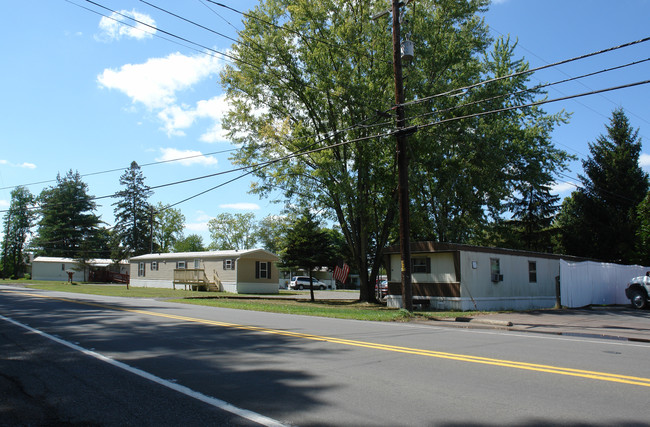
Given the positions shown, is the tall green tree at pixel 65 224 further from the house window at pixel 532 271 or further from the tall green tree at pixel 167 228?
the house window at pixel 532 271

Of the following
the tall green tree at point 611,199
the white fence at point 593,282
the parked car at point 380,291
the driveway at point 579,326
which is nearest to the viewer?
the driveway at point 579,326

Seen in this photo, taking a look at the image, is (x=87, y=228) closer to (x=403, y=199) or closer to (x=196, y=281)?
(x=196, y=281)

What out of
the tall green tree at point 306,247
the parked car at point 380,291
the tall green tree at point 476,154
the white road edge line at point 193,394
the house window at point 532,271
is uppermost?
the tall green tree at point 476,154

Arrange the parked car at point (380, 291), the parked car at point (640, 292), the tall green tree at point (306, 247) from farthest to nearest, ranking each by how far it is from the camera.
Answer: the parked car at point (380, 291)
the tall green tree at point (306, 247)
the parked car at point (640, 292)

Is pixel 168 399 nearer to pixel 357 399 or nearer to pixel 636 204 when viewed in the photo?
pixel 357 399

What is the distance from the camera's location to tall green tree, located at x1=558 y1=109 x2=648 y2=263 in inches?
1439

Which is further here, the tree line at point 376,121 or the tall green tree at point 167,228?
the tall green tree at point 167,228

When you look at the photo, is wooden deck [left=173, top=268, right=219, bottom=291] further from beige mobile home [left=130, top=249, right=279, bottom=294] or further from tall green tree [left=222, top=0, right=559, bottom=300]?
tall green tree [left=222, top=0, right=559, bottom=300]

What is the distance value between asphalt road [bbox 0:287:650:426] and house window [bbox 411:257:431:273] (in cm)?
1118

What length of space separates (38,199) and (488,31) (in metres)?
84.3

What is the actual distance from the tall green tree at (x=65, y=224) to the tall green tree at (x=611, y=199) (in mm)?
68127

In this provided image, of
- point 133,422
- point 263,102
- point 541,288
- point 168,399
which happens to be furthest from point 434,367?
point 263,102

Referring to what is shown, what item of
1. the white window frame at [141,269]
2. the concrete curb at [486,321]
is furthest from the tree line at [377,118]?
the white window frame at [141,269]

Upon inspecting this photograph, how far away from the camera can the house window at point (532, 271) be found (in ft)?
78.9
